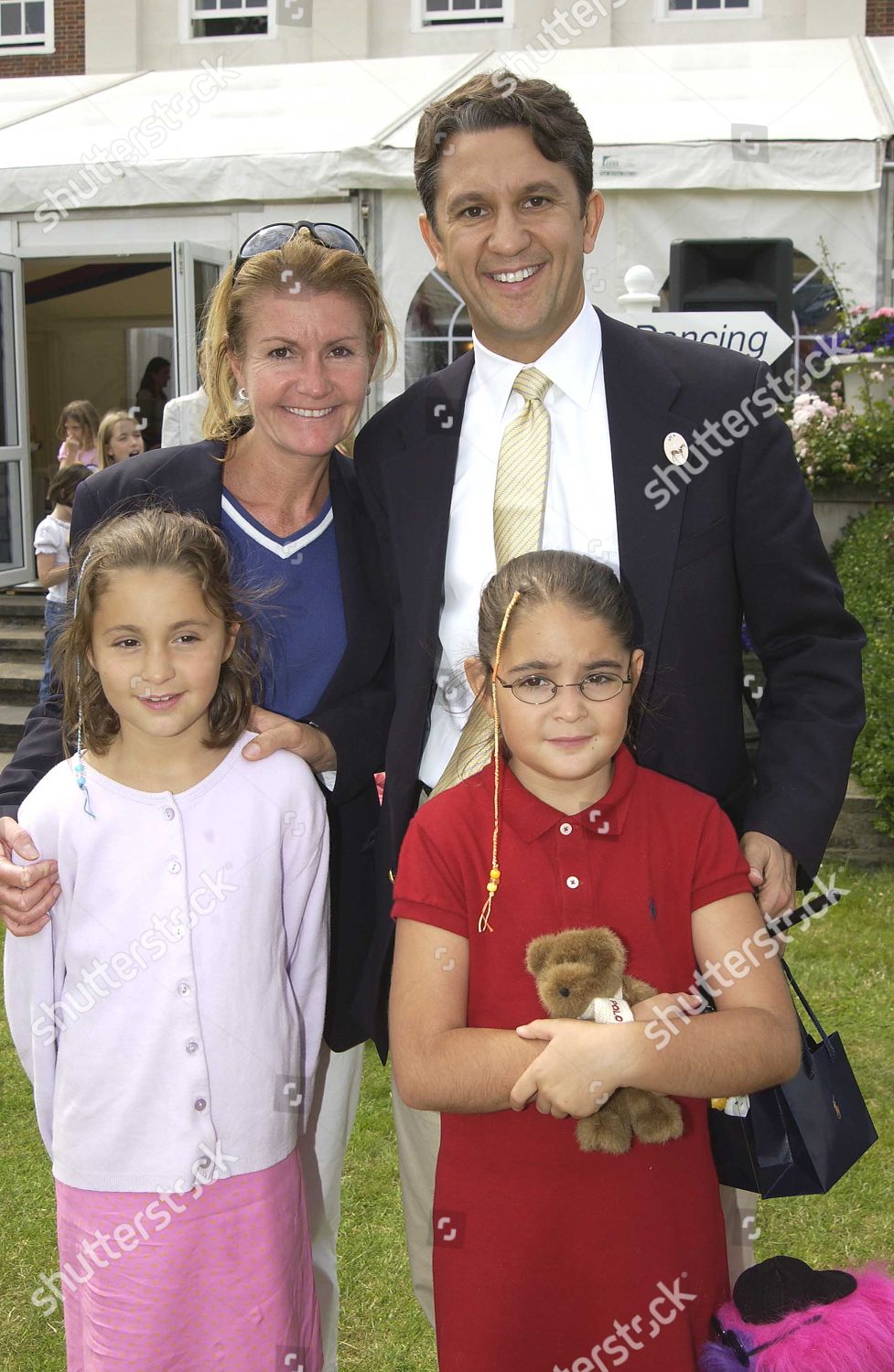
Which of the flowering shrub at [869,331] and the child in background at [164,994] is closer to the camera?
the child in background at [164,994]

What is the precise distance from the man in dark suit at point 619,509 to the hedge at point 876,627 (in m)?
3.55

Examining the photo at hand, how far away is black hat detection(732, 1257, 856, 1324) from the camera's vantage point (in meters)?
1.63

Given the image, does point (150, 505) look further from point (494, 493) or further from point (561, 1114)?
point (561, 1114)

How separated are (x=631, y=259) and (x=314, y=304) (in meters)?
7.55

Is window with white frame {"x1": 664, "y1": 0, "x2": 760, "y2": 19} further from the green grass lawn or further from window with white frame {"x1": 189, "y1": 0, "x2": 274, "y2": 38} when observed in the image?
the green grass lawn

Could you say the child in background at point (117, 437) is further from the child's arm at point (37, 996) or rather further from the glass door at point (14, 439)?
the child's arm at point (37, 996)

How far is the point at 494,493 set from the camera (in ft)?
7.04

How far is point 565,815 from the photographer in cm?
182

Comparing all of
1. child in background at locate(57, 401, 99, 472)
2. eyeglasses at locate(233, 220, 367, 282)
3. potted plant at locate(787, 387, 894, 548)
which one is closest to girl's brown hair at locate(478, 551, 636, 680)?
eyeglasses at locate(233, 220, 367, 282)

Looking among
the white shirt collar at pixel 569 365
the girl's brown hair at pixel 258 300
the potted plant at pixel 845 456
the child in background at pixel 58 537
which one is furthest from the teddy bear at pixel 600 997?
the child in background at pixel 58 537

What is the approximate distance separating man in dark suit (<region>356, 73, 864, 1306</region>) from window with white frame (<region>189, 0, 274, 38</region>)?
12.7 meters

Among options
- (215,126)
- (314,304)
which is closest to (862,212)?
(215,126)

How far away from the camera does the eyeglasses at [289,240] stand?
2.32 m

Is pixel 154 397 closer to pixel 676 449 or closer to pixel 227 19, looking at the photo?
pixel 227 19
